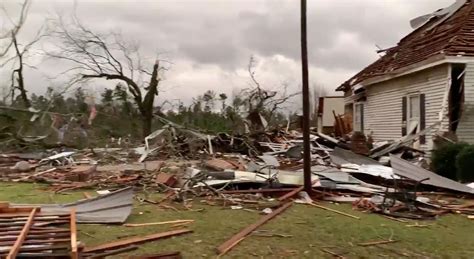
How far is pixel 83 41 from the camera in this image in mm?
34312

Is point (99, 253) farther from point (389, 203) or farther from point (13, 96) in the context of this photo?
point (13, 96)

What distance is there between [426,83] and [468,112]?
2032 mm

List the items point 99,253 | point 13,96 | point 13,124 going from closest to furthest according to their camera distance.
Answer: point 99,253, point 13,124, point 13,96

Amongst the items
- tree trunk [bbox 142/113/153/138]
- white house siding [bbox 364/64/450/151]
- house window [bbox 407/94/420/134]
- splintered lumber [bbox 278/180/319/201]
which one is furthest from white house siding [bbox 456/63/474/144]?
tree trunk [bbox 142/113/153/138]

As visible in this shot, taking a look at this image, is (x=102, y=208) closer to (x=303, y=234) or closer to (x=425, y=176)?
(x=303, y=234)

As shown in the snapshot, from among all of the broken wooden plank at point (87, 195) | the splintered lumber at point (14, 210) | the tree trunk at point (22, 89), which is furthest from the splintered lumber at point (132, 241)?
the tree trunk at point (22, 89)

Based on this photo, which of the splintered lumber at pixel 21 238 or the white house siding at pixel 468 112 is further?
the white house siding at pixel 468 112

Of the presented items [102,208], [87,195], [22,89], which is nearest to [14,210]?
[102,208]

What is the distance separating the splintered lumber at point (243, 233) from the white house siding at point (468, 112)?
795 cm

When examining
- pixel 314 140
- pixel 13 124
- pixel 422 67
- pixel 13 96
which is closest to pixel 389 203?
pixel 422 67

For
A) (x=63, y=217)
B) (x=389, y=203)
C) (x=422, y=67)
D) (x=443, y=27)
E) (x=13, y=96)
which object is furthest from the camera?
(x=13, y=96)

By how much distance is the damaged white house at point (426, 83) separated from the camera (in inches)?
579

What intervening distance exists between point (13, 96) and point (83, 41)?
6143mm

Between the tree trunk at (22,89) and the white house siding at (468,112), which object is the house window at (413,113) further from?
→ the tree trunk at (22,89)
